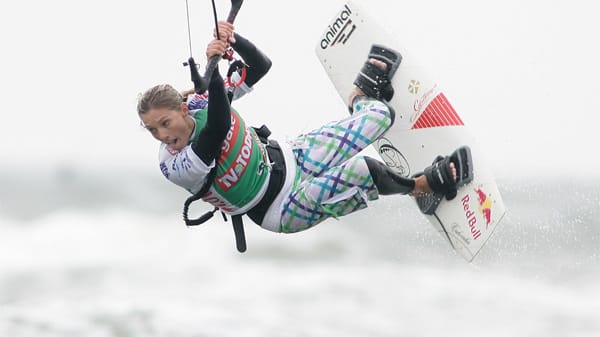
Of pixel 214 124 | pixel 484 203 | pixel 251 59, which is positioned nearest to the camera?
pixel 214 124

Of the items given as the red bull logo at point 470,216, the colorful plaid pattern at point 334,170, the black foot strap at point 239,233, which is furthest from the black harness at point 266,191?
the red bull logo at point 470,216

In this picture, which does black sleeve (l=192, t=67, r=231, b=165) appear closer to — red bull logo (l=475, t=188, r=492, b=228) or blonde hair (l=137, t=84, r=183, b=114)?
blonde hair (l=137, t=84, r=183, b=114)

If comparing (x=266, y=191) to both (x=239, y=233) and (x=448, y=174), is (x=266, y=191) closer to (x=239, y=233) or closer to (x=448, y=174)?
(x=239, y=233)

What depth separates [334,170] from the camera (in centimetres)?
815

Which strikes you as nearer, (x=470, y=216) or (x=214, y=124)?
(x=214, y=124)

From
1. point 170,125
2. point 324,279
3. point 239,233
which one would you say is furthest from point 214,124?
point 324,279

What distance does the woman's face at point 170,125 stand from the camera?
24.9 ft

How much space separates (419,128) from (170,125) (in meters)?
2.46

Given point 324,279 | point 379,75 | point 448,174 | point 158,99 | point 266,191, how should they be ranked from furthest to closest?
1. point 324,279
2. point 379,75
3. point 448,174
4. point 266,191
5. point 158,99

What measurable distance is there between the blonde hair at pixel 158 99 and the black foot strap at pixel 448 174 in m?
2.12

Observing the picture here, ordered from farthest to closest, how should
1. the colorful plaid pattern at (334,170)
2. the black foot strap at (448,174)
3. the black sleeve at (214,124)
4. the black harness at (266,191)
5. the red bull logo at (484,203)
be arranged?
1. the red bull logo at (484,203)
2. the black foot strap at (448,174)
3. the black harness at (266,191)
4. the colorful plaid pattern at (334,170)
5. the black sleeve at (214,124)

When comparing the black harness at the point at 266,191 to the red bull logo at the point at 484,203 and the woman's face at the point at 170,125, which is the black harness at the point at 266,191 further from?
the red bull logo at the point at 484,203

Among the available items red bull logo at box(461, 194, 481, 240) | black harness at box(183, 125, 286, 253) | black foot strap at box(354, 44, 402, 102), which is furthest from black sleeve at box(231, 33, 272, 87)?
red bull logo at box(461, 194, 481, 240)

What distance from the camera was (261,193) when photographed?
8.27 m
